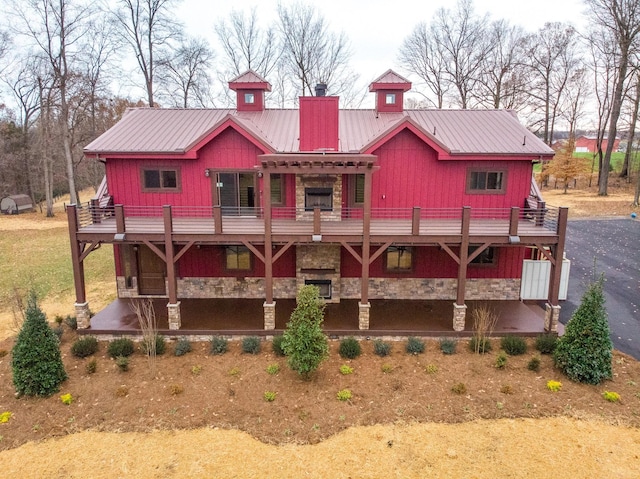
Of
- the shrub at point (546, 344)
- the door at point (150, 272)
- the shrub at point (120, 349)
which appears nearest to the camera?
the shrub at point (120, 349)

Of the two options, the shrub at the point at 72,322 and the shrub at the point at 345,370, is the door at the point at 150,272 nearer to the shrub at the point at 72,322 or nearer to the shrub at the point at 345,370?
the shrub at the point at 72,322

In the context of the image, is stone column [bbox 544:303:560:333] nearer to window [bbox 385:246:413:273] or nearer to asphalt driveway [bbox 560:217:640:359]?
asphalt driveway [bbox 560:217:640:359]

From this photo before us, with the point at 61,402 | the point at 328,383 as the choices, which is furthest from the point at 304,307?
the point at 61,402

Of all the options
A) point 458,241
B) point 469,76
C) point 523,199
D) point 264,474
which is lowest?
point 264,474

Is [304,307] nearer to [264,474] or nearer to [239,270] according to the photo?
[264,474]

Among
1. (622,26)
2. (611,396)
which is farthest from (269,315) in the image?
(622,26)

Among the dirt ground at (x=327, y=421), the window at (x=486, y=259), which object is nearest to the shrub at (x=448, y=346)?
the dirt ground at (x=327, y=421)

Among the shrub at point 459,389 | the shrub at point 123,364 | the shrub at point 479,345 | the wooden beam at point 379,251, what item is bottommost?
the shrub at point 459,389
